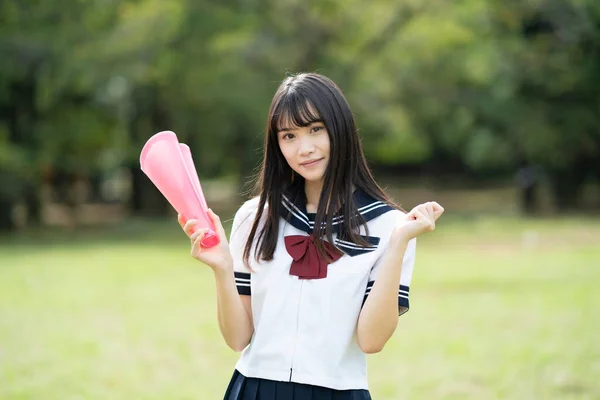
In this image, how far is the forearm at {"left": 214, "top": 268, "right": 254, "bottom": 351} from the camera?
233 cm

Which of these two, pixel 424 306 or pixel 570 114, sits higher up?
pixel 570 114

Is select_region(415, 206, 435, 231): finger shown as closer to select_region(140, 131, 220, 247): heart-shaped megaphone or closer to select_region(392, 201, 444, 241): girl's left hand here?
select_region(392, 201, 444, 241): girl's left hand

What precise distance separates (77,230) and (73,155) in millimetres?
2222

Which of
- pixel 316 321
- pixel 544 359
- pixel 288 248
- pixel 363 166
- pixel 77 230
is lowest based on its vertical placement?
pixel 77 230

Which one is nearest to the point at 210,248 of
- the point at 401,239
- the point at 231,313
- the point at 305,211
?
the point at 231,313

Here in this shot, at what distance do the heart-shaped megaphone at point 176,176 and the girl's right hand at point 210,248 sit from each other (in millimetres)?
14

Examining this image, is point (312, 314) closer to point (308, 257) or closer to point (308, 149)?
point (308, 257)

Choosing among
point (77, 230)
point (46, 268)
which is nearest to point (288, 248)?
point (46, 268)

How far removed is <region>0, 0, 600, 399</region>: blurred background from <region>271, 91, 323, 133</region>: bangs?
59 cm

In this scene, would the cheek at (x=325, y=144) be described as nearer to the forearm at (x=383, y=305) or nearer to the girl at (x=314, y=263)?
the girl at (x=314, y=263)

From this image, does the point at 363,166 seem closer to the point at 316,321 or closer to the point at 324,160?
the point at 324,160

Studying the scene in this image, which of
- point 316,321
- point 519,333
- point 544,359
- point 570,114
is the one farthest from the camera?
point 570,114

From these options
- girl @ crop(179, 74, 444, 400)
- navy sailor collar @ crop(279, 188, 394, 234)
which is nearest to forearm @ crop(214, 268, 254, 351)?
girl @ crop(179, 74, 444, 400)

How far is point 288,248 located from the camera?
2318 millimetres
